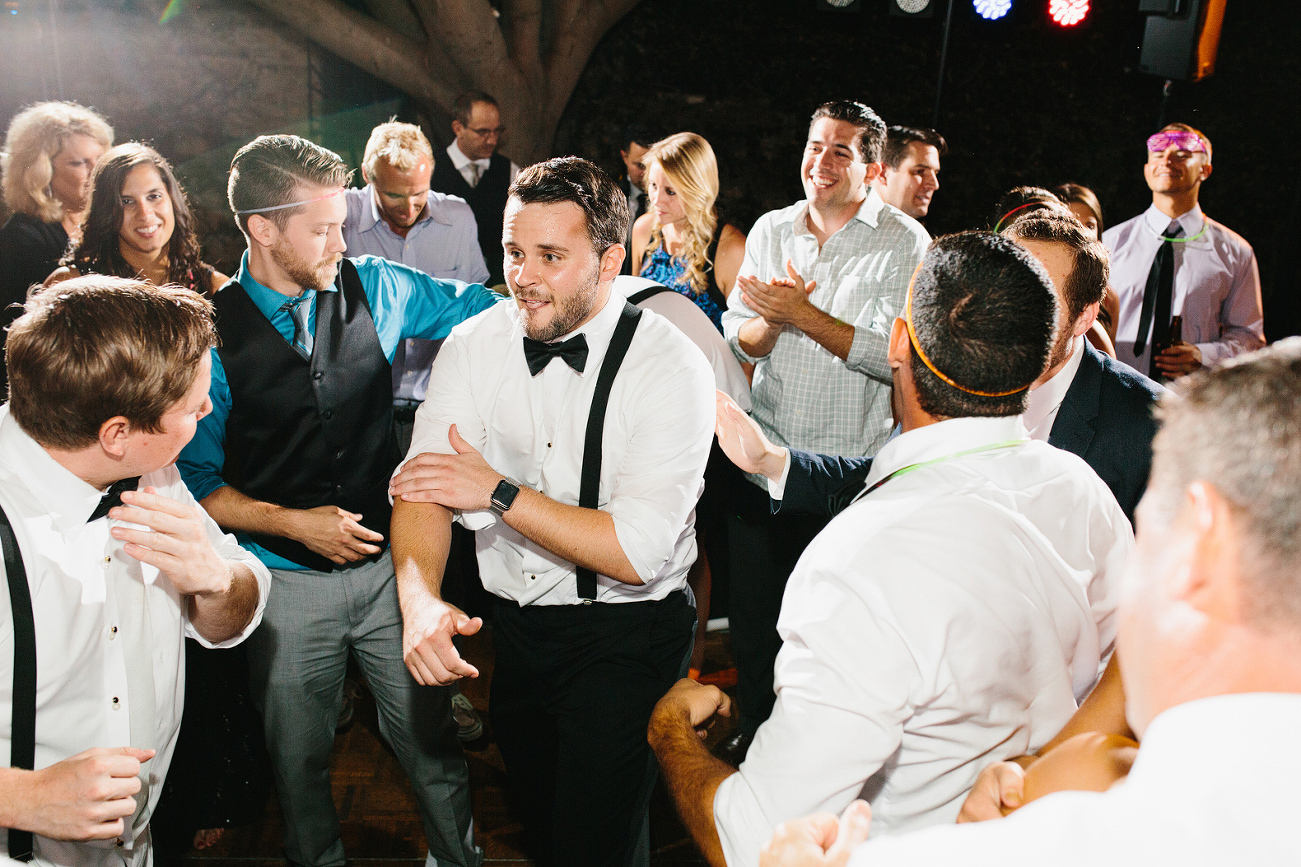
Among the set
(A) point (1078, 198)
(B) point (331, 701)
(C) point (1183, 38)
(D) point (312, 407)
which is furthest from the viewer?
(C) point (1183, 38)

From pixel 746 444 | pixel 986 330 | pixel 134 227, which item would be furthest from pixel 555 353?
pixel 134 227

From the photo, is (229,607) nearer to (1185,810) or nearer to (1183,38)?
(1185,810)

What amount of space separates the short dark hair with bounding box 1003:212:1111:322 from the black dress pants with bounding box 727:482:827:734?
3.66 ft

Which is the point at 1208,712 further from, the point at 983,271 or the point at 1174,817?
the point at 983,271

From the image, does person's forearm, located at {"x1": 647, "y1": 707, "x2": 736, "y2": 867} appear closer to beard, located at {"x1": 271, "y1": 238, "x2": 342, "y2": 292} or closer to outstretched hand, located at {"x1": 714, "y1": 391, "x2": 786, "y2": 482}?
outstretched hand, located at {"x1": 714, "y1": 391, "x2": 786, "y2": 482}

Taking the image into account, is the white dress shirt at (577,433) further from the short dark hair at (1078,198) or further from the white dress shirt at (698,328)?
the short dark hair at (1078,198)

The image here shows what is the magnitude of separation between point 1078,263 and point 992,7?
503 cm

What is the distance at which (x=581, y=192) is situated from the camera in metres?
1.78

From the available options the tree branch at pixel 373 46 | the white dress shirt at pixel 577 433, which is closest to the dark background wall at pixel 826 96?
the tree branch at pixel 373 46

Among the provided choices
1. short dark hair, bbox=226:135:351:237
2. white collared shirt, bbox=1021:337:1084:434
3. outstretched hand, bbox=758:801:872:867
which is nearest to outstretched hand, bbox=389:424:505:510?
short dark hair, bbox=226:135:351:237

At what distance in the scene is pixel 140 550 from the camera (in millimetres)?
1237

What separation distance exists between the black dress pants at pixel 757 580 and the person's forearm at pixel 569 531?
1138 mm

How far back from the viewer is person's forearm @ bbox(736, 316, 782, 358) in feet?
8.75

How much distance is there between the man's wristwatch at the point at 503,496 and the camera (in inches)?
64.3
